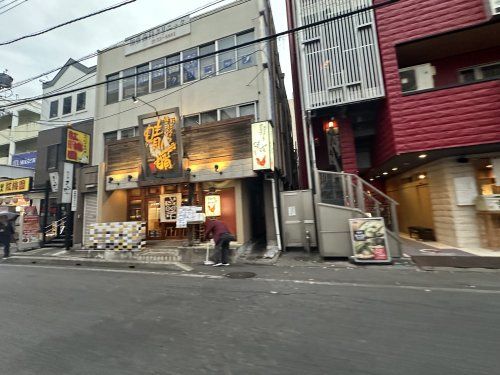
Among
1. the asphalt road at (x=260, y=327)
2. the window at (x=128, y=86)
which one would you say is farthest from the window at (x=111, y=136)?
the asphalt road at (x=260, y=327)

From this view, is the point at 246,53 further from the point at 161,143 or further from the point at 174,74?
the point at 161,143

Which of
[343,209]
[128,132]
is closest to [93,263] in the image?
Result: [128,132]

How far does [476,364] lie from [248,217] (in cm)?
1083

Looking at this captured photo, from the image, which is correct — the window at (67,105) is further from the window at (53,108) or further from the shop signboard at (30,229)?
the shop signboard at (30,229)

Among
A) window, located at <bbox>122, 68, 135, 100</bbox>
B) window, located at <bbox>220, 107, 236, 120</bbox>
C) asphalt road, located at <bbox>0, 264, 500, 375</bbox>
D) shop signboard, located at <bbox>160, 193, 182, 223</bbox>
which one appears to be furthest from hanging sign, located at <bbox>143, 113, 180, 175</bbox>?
asphalt road, located at <bbox>0, 264, 500, 375</bbox>

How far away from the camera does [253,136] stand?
38.6 feet

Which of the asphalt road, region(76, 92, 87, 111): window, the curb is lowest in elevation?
the asphalt road

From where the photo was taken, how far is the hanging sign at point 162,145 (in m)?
13.1

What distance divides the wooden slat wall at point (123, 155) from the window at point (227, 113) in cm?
442

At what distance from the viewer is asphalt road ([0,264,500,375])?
3.18m

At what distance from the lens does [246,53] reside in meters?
13.9

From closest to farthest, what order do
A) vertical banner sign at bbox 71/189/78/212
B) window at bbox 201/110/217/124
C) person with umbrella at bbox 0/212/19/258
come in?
1. window at bbox 201/110/217/124
2. person with umbrella at bbox 0/212/19/258
3. vertical banner sign at bbox 71/189/78/212

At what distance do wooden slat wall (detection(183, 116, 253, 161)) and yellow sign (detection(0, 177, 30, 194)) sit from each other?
13469 millimetres

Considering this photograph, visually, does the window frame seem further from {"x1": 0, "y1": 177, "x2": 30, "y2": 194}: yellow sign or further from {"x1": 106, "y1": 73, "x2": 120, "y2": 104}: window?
{"x1": 106, "y1": 73, "x2": 120, "y2": 104}: window
